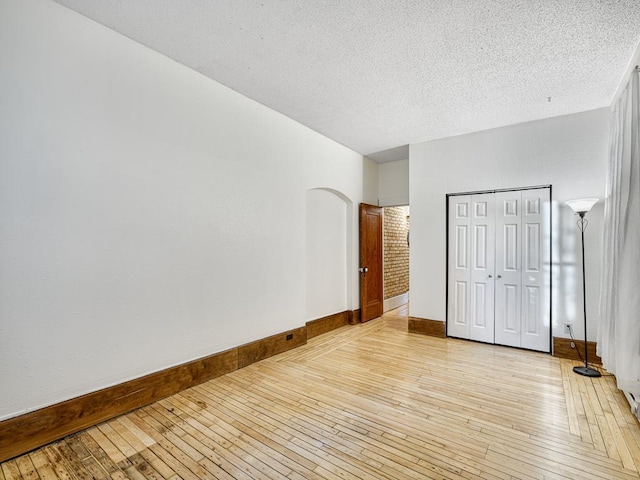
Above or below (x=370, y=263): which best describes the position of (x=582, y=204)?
above

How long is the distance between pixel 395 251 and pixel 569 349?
3876mm

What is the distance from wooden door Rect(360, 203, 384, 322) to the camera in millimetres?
5938

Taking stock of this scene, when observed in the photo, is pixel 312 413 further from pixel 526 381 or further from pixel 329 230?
pixel 329 230

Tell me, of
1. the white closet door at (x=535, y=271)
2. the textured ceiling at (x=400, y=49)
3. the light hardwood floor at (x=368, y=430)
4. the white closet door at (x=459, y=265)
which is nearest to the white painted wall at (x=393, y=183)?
the white closet door at (x=459, y=265)

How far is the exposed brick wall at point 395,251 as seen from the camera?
23.1 ft

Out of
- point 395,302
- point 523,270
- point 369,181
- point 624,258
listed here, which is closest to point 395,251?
point 395,302

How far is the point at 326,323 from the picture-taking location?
5.29 meters

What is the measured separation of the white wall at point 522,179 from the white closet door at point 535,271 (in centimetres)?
12

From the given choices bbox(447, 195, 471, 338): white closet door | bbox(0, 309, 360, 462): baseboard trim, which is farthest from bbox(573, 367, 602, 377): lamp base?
bbox(0, 309, 360, 462): baseboard trim

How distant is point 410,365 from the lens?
379 cm

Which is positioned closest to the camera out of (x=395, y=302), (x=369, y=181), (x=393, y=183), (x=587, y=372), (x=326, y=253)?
(x=587, y=372)

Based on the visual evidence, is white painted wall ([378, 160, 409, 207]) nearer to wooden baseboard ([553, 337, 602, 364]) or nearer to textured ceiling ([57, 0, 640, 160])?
textured ceiling ([57, 0, 640, 160])

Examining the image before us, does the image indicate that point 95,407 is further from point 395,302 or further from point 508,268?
point 395,302

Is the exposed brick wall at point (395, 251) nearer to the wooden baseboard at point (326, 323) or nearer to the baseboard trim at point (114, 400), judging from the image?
the wooden baseboard at point (326, 323)
